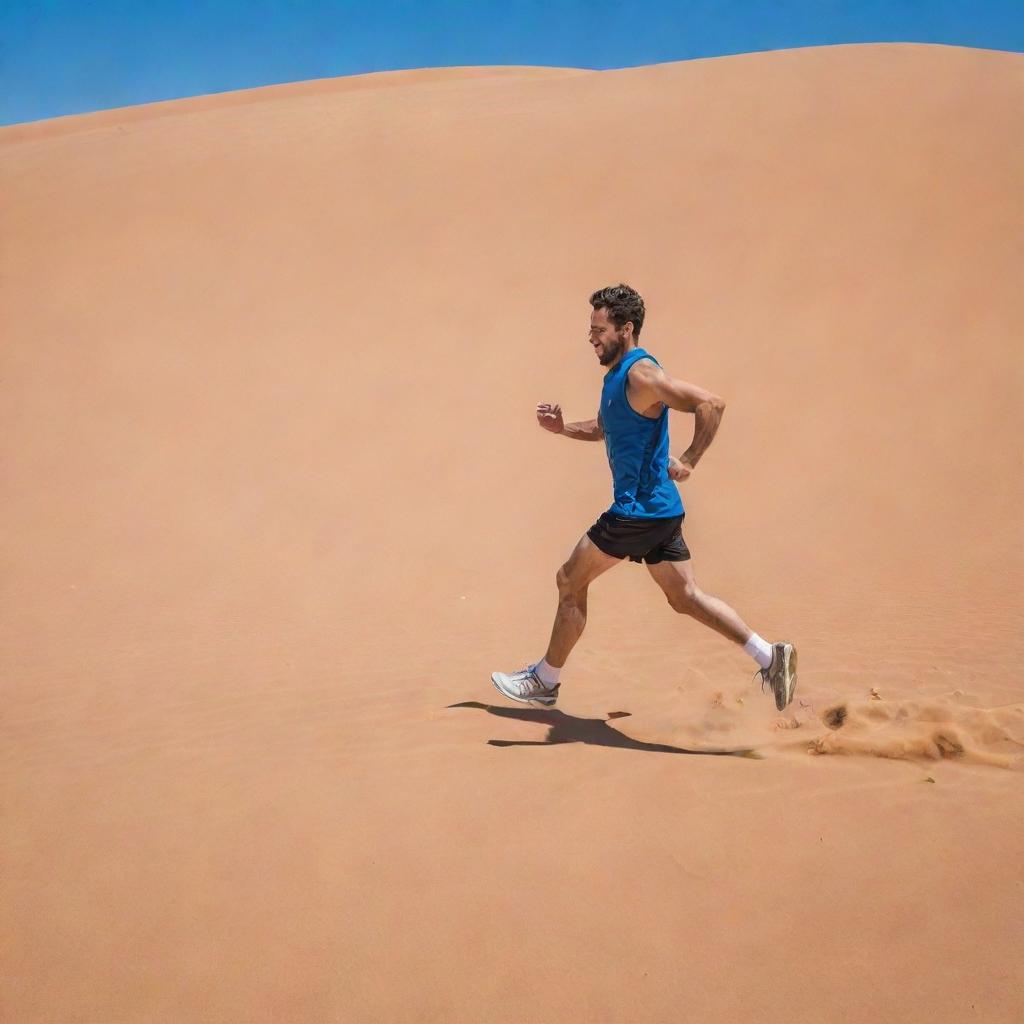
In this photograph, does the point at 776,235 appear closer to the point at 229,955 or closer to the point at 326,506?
the point at 326,506

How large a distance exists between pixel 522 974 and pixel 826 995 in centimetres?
70

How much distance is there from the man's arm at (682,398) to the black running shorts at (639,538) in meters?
0.31

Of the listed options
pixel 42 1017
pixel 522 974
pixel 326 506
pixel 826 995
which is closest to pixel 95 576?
pixel 326 506

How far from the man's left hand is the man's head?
48 cm

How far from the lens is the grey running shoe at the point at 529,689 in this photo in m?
4.16

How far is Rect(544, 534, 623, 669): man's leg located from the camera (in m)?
3.87

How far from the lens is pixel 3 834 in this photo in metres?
3.17

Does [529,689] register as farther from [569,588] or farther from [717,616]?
[717,616]

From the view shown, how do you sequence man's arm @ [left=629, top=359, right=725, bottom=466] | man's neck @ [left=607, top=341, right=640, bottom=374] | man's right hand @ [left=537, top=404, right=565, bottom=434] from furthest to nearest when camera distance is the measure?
man's right hand @ [left=537, top=404, right=565, bottom=434]
man's neck @ [left=607, top=341, right=640, bottom=374]
man's arm @ [left=629, top=359, right=725, bottom=466]

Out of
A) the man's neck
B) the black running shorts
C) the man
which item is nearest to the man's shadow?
the man

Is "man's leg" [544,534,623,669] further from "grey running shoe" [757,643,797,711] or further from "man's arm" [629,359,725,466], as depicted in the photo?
"grey running shoe" [757,643,797,711]

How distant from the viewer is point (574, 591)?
3.98m

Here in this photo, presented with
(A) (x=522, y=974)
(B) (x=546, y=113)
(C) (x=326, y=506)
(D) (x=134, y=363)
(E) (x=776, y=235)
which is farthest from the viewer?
(B) (x=546, y=113)

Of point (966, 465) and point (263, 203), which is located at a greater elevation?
point (263, 203)
